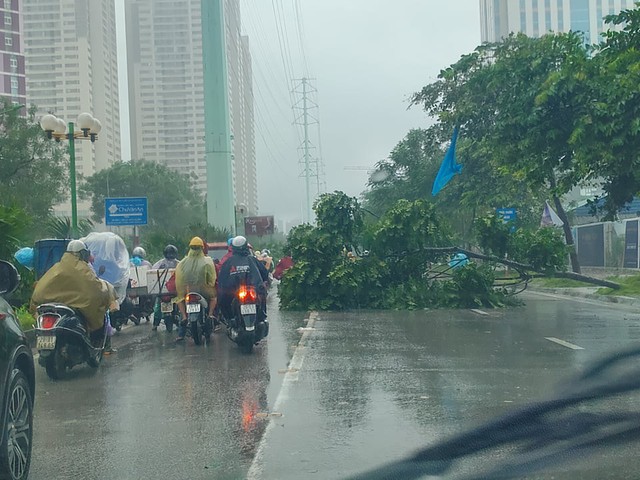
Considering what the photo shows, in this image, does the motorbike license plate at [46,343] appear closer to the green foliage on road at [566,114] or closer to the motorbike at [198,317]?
the motorbike at [198,317]

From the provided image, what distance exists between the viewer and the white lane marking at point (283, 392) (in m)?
5.52

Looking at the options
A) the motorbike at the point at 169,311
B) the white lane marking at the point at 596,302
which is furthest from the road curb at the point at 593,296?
the motorbike at the point at 169,311

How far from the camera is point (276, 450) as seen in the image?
237 inches

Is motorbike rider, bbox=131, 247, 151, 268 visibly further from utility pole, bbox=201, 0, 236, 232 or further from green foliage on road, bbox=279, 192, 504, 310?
utility pole, bbox=201, 0, 236, 232

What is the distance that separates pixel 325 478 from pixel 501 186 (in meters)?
31.4

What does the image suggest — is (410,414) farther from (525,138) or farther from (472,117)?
(472,117)

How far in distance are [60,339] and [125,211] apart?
19013 millimetres

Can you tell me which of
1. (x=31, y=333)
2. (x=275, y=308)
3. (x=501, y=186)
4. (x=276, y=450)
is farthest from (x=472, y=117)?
(x=276, y=450)

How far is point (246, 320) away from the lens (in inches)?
465

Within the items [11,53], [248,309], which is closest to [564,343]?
[248,309]

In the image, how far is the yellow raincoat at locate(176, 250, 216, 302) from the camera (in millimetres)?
12953

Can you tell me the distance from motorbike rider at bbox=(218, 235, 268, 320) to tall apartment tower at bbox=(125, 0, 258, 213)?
109 metres

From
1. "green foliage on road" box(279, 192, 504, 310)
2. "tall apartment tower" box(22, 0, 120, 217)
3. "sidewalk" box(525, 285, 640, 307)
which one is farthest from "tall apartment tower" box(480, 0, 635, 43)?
"green foliage on road" box(279, 192, 504, 310)

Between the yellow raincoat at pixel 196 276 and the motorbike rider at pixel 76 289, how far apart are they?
98.2 inches
